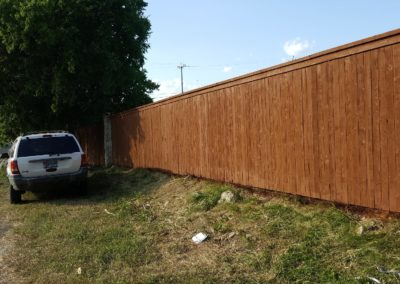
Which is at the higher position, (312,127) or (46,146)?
(312,127)

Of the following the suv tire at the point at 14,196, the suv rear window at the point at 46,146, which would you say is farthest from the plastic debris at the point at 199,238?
the suv tire at the point at 14,196

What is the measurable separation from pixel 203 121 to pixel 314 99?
13.9 feet

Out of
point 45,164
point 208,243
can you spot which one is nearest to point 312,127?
point 208,243

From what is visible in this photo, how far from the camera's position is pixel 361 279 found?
496 cm

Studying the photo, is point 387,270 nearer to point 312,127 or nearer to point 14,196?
point 312,127

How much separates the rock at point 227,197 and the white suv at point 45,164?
5.25 m

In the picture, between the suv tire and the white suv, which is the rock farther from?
the suv tire

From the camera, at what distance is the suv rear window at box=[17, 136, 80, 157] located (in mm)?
13008

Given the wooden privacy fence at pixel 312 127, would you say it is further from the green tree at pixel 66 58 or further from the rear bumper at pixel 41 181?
the green tree at pixel 66 58

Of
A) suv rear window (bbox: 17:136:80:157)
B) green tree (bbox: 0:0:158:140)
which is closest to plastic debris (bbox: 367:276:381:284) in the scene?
suv rear window (bbox: 17:136:80:157)

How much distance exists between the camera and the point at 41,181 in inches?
502

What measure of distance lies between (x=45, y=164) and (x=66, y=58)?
6.49m

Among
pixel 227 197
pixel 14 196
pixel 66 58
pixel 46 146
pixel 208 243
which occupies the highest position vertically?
pixel 66 58

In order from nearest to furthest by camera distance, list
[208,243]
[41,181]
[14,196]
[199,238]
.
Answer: [208,243], [199,238], [41,181], [14,196]
